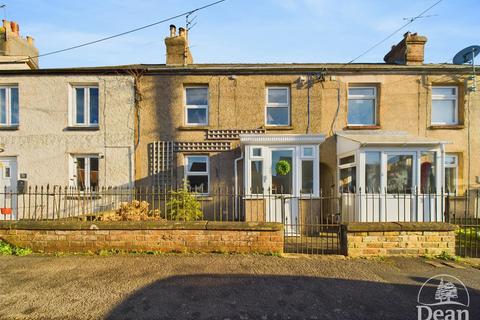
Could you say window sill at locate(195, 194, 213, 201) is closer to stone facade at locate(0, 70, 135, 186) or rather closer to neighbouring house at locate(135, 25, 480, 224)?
neighbouring house at locate(135, 25, 480, 224)

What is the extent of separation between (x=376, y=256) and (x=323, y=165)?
4580mm

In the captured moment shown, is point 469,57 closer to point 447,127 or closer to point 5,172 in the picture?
point 447,127

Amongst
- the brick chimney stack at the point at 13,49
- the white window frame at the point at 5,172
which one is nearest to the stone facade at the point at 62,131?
the white window frame at the point at 5,172

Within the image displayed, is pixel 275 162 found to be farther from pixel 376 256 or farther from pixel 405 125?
pixel 405 125

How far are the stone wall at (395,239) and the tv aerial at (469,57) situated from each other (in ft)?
23.6

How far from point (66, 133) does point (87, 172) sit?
155 centimetres

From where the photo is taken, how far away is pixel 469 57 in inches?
379

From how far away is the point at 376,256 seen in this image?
5215 mm

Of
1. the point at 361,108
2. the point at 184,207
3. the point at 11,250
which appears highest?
the point at 361,108

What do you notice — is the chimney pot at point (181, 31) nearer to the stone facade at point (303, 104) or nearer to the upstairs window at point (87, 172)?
the stone facade at point (303, 104)

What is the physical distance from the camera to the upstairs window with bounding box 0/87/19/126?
31.4ft

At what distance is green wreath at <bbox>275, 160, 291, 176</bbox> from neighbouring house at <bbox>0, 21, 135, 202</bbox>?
520 cm

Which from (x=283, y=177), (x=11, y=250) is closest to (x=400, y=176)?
(x=283, y=177)

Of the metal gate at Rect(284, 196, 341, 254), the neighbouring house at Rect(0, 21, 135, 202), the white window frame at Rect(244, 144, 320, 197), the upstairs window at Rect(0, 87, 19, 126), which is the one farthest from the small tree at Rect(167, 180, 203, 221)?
the upstairs window at Rect(0, 87, 19, 126)
